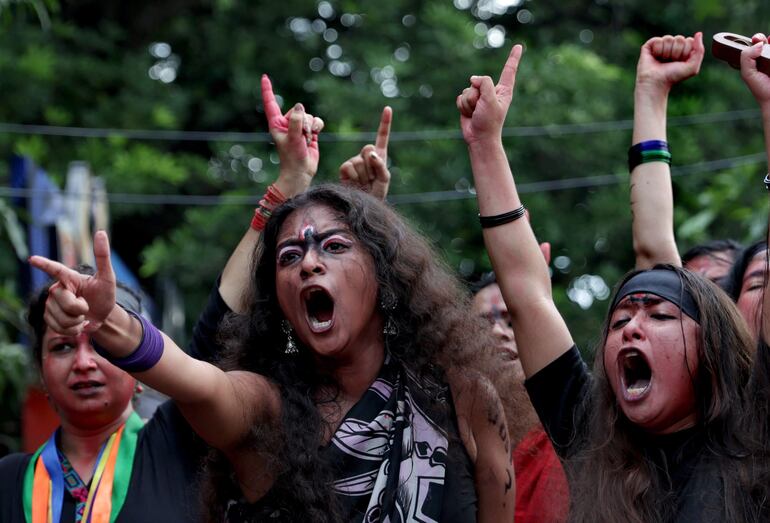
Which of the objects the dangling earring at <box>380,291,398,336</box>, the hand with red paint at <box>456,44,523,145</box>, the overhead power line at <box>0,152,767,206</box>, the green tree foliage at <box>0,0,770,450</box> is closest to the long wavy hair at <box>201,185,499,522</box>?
the dangling earring at <box>380,291,398,336</box>

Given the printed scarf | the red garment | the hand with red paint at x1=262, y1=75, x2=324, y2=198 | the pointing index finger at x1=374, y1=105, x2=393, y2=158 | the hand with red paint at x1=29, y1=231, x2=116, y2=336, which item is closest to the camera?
the hand with red paint at x1=29, y1=231, x2=116, y2=336

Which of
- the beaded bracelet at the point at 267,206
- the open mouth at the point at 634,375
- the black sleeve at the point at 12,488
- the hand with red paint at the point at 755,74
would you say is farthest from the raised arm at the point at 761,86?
the black sleeve at the point at 12,488

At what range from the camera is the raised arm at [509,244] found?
3.25 meters

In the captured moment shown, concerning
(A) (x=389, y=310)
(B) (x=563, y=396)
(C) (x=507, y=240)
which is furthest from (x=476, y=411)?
(C) (x=507, y=240)

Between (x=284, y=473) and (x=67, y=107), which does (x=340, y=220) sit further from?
Result: (x=67, y=107)

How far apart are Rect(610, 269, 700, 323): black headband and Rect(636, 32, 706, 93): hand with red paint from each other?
0.74 m

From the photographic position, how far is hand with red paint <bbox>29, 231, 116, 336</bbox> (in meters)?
2.70

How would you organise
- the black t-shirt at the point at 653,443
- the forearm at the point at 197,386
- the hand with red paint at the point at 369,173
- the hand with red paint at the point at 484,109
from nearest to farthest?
the forearm at the point at 197,386
the black t-shirt at the point at 653,443
the hand with red paint at the point at 484,109
the hand with red paint at the point at 369,173

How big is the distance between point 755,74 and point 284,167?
147 cm

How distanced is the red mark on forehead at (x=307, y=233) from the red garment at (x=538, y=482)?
0.93 metres

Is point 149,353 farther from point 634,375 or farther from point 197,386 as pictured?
point 634,375

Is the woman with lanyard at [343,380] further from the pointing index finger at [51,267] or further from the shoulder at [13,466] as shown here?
the shoulder at [13,466]

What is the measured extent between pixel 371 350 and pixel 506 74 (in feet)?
2.92

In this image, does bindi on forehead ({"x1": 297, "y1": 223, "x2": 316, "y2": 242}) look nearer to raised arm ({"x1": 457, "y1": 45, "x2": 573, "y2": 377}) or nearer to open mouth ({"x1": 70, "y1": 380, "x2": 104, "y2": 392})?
raised arm ({"x1": 457, "y1": 45, "x2": 573, "y2": 377})
